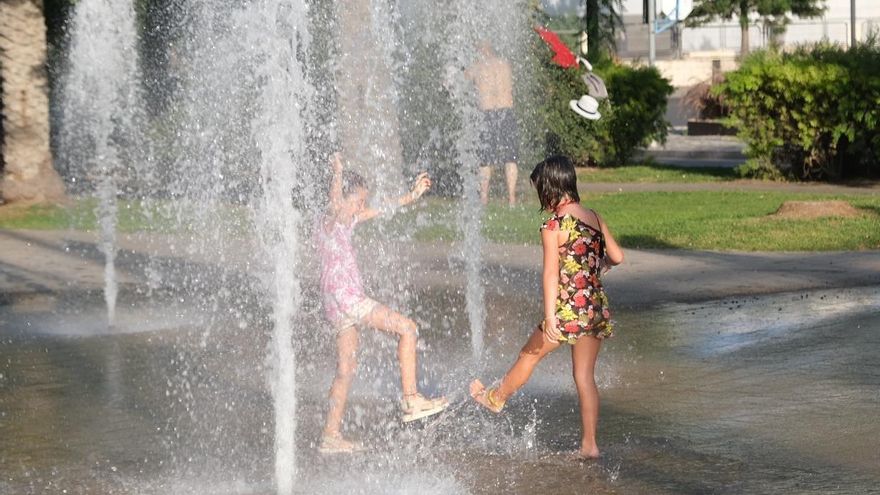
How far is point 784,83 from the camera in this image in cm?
1673

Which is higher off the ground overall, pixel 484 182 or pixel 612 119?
pixel 612 119

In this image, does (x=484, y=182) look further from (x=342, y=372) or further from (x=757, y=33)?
(x=757, y=33)

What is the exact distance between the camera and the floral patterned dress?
18.0 feet

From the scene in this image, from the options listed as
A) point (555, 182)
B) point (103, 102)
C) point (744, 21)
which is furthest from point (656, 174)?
point (744, 21)

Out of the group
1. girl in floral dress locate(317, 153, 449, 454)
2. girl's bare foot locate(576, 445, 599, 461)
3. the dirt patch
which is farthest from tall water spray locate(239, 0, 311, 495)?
the dirt patch

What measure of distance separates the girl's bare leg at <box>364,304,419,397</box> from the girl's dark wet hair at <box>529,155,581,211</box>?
0.77 m

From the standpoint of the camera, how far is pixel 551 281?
543 centimetres

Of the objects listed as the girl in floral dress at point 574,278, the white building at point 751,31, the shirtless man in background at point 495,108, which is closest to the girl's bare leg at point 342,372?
the girl in floral dress at point 574,278

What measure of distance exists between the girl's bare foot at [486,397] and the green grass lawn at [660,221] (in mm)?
6049

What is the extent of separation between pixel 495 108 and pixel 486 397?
8.93 m

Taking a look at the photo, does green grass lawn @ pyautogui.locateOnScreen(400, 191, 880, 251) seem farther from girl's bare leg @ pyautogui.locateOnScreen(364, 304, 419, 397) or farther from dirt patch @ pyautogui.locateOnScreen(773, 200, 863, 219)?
girl's bare leg @ pyautogui.locateOnScreen(364, 304, 419, 397)

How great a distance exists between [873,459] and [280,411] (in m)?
2.29

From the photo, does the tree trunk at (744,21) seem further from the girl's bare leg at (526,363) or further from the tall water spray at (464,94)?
the girl's bare leg at (526,363)

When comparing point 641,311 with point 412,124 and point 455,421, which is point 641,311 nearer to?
point 455,421
